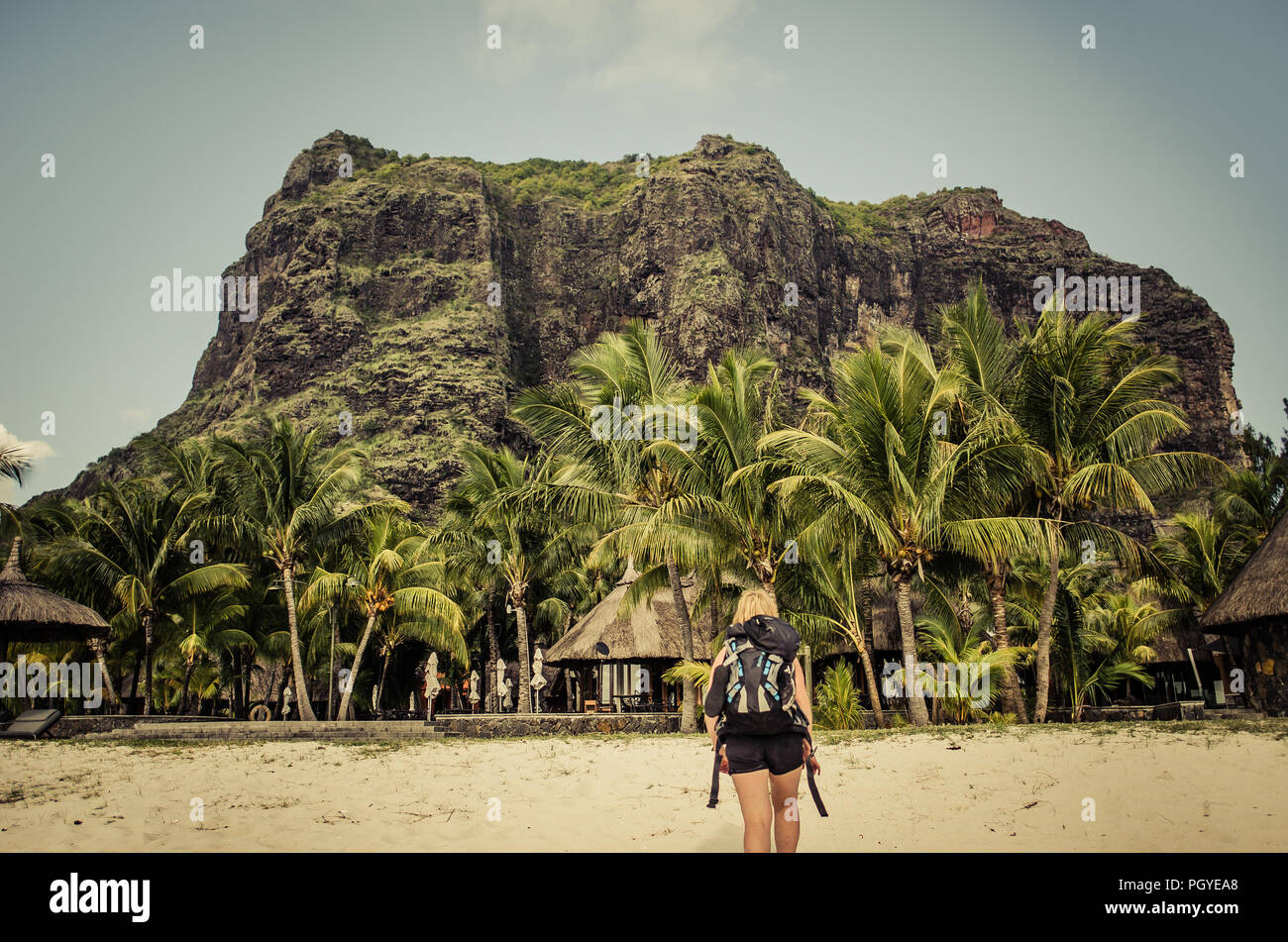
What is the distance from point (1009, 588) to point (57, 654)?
28755 millimetres

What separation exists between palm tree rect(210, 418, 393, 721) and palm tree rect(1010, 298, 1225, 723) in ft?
54.9

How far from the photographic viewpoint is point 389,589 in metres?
27.1

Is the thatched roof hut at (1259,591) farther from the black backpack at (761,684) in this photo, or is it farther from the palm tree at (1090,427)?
the black backpack at (761,684)

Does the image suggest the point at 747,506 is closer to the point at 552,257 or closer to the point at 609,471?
the point at 609,471

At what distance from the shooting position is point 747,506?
17078 mm

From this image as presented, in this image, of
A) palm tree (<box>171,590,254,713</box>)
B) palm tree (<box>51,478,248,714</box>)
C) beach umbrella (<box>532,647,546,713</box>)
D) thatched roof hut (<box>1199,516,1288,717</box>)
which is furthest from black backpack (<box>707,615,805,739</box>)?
palm tree (<box>171,590,254,713</box>)

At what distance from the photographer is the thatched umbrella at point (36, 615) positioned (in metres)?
18.9

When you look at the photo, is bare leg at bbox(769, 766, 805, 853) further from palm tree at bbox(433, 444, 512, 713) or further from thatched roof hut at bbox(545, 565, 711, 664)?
palm tree at bbox(433, 444, 512, 713)

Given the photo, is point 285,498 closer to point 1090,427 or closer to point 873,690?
point 873,690

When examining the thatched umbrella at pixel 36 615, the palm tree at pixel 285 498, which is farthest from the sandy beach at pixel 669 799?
the palm tree at pixel 285 498

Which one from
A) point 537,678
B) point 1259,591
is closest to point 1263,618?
point 1259,591

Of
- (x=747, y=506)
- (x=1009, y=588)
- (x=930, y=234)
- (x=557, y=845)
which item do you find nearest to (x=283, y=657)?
(x=747, y=506)

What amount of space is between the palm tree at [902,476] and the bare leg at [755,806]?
10.6m
